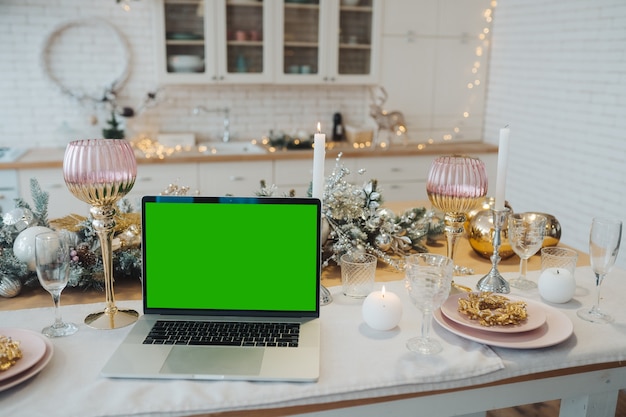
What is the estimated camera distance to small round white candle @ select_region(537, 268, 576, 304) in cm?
146

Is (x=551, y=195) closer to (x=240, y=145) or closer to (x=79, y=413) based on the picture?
(x=240, y=145)

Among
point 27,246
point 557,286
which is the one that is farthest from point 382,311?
point 27,246

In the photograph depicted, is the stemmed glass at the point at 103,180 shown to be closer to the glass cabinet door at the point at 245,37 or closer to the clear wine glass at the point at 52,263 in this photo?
the clear wine glass at the point at 52,263

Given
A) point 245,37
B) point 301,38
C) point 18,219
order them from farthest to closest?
1. point 301,38
2. point 245,37
3. point 18,219

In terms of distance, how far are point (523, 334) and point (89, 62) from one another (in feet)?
11.2

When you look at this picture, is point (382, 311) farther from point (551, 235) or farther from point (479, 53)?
point (479, 53)

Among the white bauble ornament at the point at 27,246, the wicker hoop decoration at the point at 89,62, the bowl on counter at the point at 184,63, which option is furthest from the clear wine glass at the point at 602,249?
the wicker hoop decoration at the point at 89,62

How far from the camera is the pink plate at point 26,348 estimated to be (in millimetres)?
1052

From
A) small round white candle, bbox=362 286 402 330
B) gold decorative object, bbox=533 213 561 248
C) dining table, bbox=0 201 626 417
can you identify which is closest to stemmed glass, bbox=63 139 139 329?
dining table, bbox=0 201 626 417

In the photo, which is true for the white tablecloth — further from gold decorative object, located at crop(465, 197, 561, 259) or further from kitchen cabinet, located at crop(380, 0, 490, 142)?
kitchen cabinet, located at crop(380, 0, 490, 142)

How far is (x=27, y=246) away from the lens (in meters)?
1.47

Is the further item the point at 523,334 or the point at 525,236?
A: the point at 525,236

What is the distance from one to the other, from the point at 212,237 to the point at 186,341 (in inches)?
9.7

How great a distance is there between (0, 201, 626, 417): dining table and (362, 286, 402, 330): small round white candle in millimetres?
18
